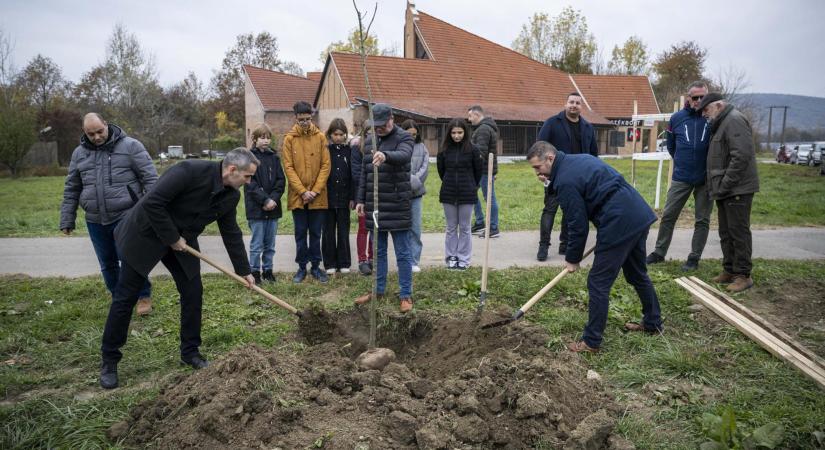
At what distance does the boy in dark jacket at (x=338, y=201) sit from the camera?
6.77 meters

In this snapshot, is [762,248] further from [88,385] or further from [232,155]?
[88,385]

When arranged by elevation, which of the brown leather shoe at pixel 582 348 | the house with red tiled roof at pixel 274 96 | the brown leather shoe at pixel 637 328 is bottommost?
the brown leather shoe at pixel 582 348

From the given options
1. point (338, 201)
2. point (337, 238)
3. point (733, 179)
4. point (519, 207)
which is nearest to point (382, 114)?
point (338, 201)

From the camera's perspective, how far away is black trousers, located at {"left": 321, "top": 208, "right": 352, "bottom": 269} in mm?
6914

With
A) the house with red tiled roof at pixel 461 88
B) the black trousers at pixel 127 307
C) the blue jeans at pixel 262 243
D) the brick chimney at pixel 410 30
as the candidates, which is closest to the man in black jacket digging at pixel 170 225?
the black trousers at pixel 127 307

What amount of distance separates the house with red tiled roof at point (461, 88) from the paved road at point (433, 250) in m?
18.4

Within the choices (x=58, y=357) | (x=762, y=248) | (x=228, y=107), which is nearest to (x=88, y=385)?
(x=58, y=357)

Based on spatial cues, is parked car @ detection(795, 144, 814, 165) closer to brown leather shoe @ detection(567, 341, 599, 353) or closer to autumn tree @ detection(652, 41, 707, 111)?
autumn tree @ detection(652, 41, 707, 111)

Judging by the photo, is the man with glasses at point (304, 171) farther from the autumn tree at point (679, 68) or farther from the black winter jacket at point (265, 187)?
the autumn tree at point (679, 68)

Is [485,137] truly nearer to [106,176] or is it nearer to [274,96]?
[106,176]

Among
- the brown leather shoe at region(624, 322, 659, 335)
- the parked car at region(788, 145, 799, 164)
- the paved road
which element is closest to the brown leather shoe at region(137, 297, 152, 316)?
the paved road

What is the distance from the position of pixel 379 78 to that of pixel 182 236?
85.2ft

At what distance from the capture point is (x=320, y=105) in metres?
33.7

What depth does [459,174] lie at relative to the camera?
6.93 m
